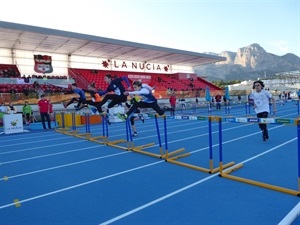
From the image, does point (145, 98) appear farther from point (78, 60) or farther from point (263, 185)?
point (78, 60)

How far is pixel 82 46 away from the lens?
24.3m

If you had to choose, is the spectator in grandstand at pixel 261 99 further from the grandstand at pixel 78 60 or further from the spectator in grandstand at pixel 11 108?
the grandstand at pixel 78 60

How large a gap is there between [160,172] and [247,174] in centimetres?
163

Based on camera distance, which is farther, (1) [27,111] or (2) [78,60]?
(2) [78,60]

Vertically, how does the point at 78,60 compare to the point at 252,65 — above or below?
below

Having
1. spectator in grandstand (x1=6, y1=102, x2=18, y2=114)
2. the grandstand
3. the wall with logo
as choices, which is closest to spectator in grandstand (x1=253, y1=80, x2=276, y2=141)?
spectator in grandstand (x1=6, y1=102, x2=18, y2=114)

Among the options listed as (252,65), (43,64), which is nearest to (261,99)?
(43,64)

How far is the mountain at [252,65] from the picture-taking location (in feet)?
438

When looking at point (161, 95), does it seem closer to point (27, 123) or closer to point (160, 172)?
point (27, 123)

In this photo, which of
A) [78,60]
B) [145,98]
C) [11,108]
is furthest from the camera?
[78,60]

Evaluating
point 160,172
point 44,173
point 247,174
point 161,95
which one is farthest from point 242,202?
point 161,95

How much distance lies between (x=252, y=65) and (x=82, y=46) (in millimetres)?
136963

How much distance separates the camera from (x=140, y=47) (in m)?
25.4

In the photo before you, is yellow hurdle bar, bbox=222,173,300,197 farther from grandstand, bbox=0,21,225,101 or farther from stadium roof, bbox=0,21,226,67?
stadium roof, bbox=0,21,226,67
